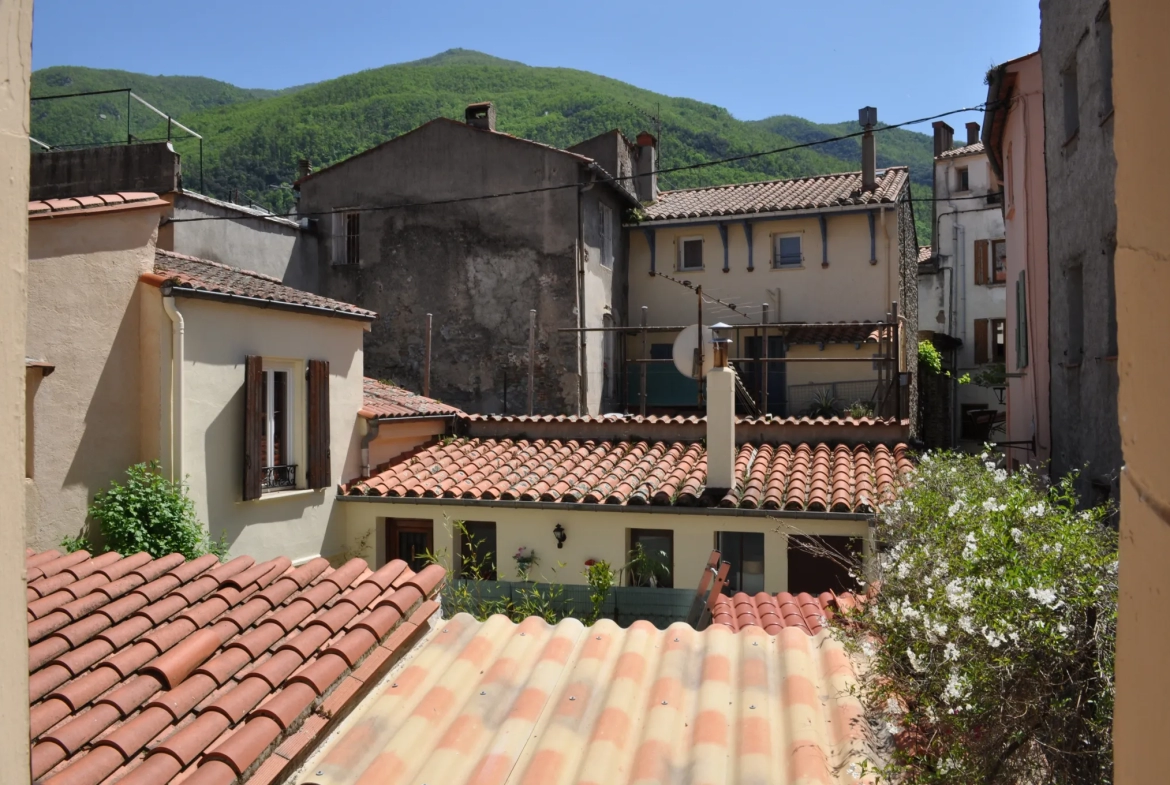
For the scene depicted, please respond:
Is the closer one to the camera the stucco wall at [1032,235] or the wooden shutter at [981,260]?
the stucco wall at [1032,235]

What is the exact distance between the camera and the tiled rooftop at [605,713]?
3.84 metres

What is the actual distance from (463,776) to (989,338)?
36.5 m

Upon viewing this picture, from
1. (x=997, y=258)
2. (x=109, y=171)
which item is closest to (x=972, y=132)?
(x=997, y=258)

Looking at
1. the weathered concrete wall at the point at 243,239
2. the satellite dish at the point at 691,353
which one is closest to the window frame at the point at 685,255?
the satellite dish at the point at 691,353

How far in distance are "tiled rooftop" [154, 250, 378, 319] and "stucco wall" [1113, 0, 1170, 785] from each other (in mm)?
10732

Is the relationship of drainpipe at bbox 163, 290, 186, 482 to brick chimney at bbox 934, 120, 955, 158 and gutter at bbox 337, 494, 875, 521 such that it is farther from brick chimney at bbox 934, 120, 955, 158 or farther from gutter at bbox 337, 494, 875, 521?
brick chimney at bbox 934, 120, 955, 158

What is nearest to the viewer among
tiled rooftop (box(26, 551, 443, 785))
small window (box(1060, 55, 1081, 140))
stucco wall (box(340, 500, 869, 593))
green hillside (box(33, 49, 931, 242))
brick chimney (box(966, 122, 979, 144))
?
tiled rooftop (box(26, 551, 443, 785))

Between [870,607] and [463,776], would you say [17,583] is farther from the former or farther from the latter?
[870,607]

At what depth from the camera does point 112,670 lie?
439 cm

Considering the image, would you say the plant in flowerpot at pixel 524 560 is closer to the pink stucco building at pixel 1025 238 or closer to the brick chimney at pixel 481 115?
the pink stucco building at pixel 1025 238

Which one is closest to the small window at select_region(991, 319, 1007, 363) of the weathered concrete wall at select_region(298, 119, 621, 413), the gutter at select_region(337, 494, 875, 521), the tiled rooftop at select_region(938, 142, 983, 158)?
the tiled rooftop at select_region(938, 142, 983, 158)

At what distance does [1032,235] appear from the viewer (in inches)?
546

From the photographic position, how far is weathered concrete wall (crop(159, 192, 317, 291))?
60.5 ft

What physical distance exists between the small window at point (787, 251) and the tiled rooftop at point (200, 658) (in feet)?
67.5
